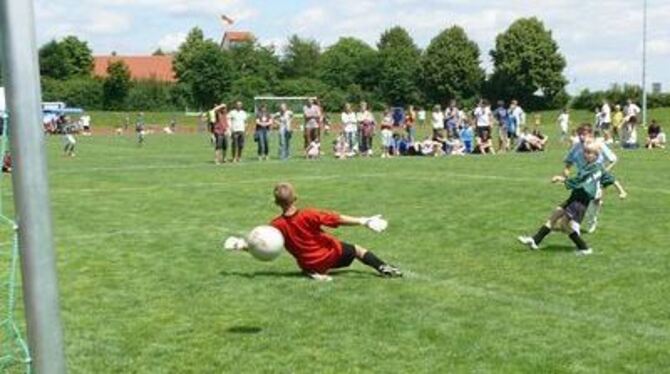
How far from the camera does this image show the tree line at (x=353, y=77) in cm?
9144

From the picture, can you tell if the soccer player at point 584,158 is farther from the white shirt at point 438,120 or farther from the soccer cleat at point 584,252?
the white shirt at point 438,120

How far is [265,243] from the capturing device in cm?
894

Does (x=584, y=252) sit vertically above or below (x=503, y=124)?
below

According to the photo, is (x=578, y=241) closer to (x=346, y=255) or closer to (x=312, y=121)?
(x=346, y=255)

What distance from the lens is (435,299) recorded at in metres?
8.70

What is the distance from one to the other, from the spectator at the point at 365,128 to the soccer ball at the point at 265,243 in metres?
22.4

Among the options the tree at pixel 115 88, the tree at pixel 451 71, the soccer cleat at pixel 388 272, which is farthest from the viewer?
the tree at pixel 451 71

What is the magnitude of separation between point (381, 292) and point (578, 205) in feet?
10.7

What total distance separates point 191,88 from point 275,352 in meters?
91.6

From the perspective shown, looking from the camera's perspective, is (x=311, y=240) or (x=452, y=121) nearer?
(x=311, y=240)

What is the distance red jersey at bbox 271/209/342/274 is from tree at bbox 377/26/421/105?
308 ft

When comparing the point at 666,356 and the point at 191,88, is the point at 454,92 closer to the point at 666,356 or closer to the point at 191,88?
the point at 191,88

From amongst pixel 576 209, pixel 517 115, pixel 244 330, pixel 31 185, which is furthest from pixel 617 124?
pixel 31 185

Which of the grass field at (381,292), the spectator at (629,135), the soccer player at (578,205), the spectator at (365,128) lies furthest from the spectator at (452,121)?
the soccer player at (578,205)
